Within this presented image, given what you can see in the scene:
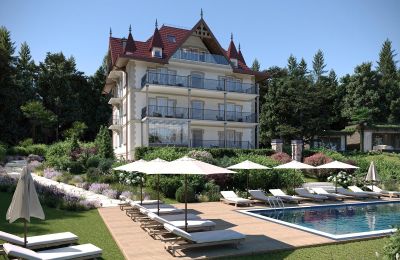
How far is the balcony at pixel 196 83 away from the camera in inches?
1261

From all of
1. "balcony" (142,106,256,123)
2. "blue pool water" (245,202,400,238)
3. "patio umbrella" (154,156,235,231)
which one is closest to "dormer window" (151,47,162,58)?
"balcony" (142,106,256,123)

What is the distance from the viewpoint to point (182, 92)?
34000 millimetres

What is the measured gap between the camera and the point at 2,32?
55312mm

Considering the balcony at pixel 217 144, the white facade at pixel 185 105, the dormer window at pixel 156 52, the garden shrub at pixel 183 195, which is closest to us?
the garden shrub at pixel 183 195

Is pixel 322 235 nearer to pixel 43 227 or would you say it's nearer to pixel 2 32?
pixel 43 227

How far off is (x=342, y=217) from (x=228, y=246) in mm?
7920

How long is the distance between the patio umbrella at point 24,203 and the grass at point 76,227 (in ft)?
6.26

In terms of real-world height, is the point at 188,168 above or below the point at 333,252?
above

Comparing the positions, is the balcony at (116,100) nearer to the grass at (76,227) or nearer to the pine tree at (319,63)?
the grass at (76,227)

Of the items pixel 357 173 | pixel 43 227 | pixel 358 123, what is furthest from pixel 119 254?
pixel 358 123

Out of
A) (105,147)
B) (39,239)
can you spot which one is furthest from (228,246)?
(105,147)

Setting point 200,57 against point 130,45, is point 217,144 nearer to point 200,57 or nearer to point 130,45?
point 200,57

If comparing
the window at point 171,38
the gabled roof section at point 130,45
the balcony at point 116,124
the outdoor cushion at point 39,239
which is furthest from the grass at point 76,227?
the window at point 171,38

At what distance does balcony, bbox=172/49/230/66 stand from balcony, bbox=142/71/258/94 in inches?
71.8
